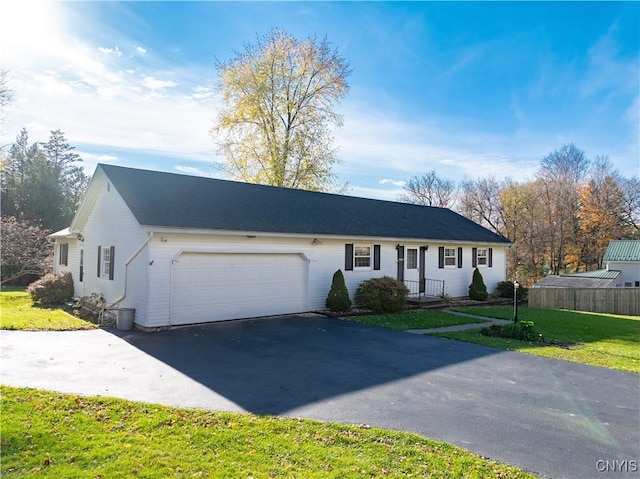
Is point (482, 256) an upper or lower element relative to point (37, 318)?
upper

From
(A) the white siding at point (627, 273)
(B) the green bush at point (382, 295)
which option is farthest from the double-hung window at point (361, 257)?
(A) the white siding at point (627, 273)

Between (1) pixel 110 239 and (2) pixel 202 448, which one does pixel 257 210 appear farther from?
(2) pixel 202 448

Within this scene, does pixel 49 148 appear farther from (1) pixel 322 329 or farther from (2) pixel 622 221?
(2) pixel 622 221

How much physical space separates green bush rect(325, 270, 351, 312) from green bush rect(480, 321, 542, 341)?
4.89 meters

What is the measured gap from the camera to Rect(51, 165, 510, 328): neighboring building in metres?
11.9

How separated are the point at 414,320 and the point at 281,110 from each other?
64.3 feet

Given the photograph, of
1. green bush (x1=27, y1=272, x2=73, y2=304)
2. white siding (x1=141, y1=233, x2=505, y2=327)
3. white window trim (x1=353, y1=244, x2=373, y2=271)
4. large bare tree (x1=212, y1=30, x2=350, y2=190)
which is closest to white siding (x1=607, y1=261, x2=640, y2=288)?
white siding (x1=141, y1=233, x2=505, y2=327)

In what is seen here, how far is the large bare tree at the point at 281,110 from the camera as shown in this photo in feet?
90.6

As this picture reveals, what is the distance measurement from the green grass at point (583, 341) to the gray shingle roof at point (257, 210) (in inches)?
229

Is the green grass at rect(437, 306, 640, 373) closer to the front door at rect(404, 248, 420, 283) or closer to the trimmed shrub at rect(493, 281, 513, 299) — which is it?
the front door at rect(404, 248, 420, 283)

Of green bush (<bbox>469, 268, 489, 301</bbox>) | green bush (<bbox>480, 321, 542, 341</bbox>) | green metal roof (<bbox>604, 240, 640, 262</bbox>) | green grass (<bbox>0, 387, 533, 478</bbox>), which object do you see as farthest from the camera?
green metal roof (<bbox>604, 240, 640, 262</bbox>)

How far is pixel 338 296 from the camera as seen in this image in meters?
14.9

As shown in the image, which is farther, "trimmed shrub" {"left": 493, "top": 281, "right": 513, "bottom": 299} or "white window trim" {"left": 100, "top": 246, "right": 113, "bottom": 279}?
"trimmed shrub" {"left": 493, "top": 281, "right": 513, "bottom": 299}

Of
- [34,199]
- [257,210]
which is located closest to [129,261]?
[257,210]
